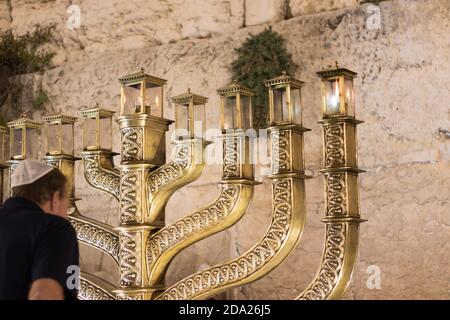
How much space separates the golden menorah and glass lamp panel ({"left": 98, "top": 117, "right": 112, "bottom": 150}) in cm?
7

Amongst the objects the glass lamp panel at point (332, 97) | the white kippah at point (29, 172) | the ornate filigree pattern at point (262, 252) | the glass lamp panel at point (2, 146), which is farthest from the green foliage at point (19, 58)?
the white kippah at point (29, 172)

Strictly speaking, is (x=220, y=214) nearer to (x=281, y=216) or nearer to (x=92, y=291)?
(x=281, y=216)

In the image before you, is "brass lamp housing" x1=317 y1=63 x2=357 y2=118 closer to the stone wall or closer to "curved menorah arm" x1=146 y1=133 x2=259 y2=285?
"curved menorah arm" x1=146 y1=133 x2=259 y2=285

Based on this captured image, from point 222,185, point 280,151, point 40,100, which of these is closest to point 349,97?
point 280,151

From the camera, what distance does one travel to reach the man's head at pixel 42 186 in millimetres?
2188

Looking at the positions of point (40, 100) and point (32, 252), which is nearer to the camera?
point (32, 252)

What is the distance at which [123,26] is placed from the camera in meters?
5.62

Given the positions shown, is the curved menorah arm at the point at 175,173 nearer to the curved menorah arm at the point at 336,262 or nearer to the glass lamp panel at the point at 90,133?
the glass lamp panel at the point at 90,133

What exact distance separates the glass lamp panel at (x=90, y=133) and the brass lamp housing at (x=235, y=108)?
0.72 metres

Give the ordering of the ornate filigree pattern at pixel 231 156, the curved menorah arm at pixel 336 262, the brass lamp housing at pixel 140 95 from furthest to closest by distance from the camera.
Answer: the brass lamp housing at pixel 140 95 → the ornate filigree pattern at pixel 231 156 → the curved menorah arm at pixel 336 262

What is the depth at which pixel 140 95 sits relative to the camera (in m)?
3.33

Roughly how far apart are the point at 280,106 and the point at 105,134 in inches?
37.3

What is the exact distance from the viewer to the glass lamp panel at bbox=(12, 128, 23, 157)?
12.8ft
